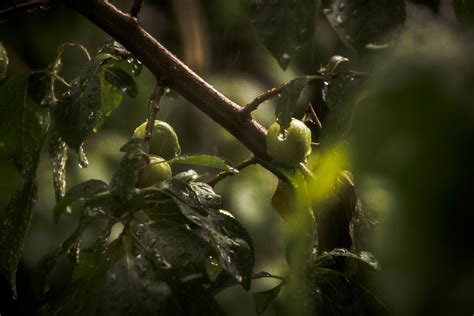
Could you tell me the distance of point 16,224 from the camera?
710 millimetres

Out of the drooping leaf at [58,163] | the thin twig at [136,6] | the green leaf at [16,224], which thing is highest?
the thin twig at [136,6]

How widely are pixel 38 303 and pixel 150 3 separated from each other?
60.7 inches

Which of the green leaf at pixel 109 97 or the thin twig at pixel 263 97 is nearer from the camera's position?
the thin twig at pixel 263 97

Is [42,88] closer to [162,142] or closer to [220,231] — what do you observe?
[162,142]

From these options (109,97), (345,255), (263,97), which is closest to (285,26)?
(263,97)

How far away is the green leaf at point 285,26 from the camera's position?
48 cm

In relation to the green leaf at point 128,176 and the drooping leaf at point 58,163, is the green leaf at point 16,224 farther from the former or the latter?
the green leaf at point 128,176

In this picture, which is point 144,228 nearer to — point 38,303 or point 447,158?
point 38,303

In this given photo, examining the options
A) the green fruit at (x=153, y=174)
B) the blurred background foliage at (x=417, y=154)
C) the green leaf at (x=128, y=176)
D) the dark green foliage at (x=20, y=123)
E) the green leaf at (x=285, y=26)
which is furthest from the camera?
the dark green foliage at (x=20, y=123)

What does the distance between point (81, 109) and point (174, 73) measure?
0.32 ft

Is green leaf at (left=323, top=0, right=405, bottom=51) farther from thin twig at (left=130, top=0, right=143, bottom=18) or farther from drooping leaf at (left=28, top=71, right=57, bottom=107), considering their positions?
drooping leaf at (left=28, top=71, right=57, bottom=107)

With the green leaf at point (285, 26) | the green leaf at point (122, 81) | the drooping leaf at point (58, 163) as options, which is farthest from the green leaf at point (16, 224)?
the green leaf at point (285, 26)

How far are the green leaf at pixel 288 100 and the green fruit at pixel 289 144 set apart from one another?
0.13ft

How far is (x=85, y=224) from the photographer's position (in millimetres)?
617
